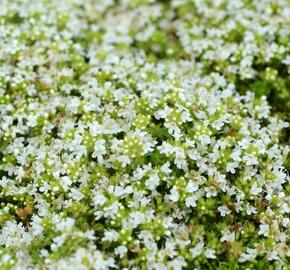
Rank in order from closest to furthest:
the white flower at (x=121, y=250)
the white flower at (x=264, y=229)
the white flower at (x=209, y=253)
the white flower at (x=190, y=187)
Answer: the white flower at (x=121, y=250) < the white flower at (x=209, y=253) < the white flower at (x=264, y=229) < the white flower at (x=190, y=187)

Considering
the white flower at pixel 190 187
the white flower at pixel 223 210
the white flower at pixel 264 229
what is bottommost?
the white flower at pixel 264 229

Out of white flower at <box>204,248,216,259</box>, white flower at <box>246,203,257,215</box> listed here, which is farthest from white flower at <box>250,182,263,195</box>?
Answer: white flower at <box>204,248,216,259</box>

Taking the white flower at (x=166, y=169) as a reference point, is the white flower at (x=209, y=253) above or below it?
below

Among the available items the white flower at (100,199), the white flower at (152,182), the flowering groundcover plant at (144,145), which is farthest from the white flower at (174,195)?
the white flower at (100,199)

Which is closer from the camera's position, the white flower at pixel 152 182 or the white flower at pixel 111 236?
the white flower at pixel 111 236

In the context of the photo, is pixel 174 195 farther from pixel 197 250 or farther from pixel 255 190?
pixel 255 190

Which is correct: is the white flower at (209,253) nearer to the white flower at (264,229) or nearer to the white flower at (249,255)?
the white flower at (249,255)

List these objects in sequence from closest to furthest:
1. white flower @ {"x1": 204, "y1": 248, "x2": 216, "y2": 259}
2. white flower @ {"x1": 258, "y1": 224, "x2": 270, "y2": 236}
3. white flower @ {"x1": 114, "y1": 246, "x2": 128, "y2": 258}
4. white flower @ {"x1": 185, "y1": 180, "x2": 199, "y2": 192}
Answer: white flower @ {"x1": 114, "y1": 246, "x2": 128, "y2": 258} → white flower @ {"x1": 204, "y1": 248, "x2": 216, "y2": 259} → white flower @ {"x1": 258, "y1": 224, "x2": 270, "y2": 236} → white flower @ {"x1": 185, "y1": 180, "x2": 199, "y2": 192}

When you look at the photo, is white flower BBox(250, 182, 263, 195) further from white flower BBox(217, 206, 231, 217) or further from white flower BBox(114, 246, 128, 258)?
white flower BBox(114, 246, 128, 258)

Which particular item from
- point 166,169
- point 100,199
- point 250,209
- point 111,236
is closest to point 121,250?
point 111,236
